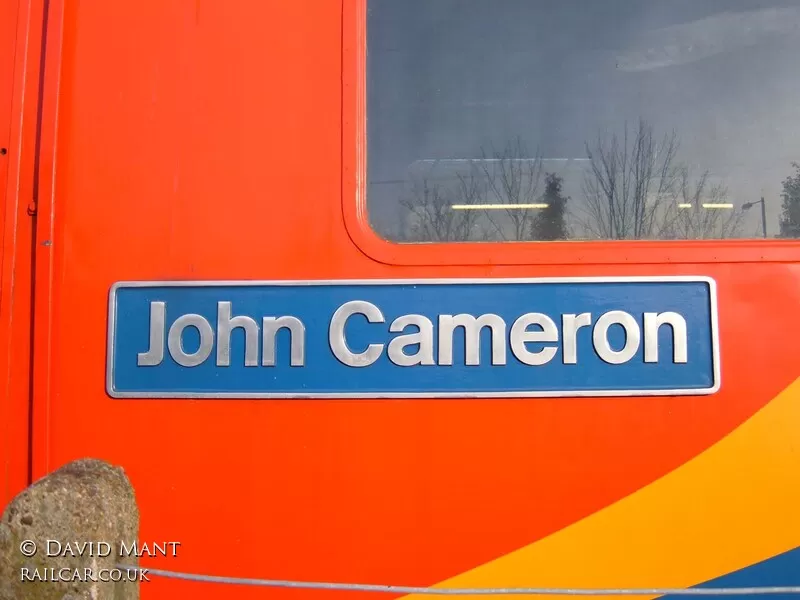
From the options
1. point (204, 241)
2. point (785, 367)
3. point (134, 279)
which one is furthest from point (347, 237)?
point (785, 367)

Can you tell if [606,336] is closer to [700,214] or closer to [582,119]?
[700,214]

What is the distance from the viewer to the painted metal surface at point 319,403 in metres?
1.71

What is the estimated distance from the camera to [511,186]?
1832 millimetres

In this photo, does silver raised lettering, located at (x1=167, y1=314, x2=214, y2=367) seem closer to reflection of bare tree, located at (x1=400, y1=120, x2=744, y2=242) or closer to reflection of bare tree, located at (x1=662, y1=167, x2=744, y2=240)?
reflection of bare tree, located at (x1=400, y1=120, x2=744, y2=242)

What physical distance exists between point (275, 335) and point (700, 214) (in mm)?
1093

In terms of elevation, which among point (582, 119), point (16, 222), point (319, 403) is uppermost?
point (582, 119)

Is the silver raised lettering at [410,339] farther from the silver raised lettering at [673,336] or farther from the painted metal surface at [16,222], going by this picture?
the painted metal surface at [16,222]

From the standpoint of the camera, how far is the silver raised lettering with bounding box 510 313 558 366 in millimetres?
1735

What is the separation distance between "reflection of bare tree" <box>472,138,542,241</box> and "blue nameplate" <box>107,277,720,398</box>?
0.17 meters

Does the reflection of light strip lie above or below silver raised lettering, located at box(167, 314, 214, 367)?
above

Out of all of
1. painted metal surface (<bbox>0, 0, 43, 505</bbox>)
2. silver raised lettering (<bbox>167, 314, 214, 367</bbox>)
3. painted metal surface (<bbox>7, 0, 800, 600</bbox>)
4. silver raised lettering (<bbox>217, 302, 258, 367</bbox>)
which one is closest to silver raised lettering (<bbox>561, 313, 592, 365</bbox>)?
painted metal surface (<bbox>7, 0, 800, 600</bbox>)

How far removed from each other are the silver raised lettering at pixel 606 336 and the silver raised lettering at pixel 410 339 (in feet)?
1.30

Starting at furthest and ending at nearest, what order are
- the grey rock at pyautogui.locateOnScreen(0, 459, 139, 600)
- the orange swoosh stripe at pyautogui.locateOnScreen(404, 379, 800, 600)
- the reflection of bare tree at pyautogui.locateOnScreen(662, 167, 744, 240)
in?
1. the reflection of bare tree at pyautogui.locateOnScreen(662, 167, 744, 240)
2. the orange swoosh stripe at pyautogui.locateOnScreen(404, 379, 800, 600)
3. the grey rock at pyautogui.locateOnScreen(0, 459, 139, 600)

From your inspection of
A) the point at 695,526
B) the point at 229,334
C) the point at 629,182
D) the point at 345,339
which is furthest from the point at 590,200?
the point at 229,334
